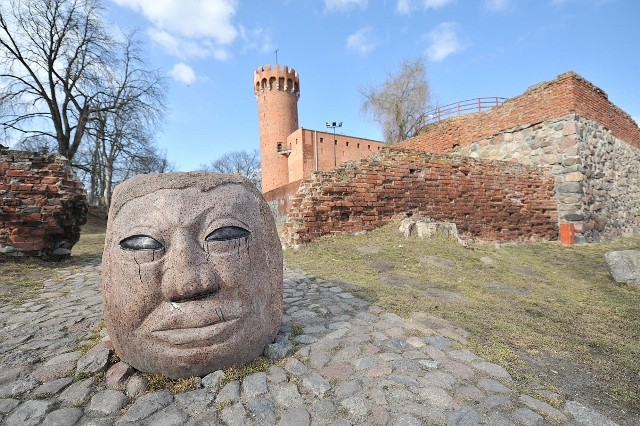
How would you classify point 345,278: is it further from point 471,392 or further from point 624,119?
point 624,119

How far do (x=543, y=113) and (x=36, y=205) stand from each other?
12.5m

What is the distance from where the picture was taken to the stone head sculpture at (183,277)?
195 cm

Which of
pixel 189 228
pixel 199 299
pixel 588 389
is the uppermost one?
pixel 189 228

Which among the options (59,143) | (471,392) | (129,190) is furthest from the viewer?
(59,143)

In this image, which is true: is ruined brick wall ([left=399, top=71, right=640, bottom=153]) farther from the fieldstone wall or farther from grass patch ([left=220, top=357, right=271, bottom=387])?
grass patch ([left=220, top=357, right=271, bottom=387])

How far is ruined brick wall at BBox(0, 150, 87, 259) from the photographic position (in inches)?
225

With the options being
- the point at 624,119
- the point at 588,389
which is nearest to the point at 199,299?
the point at 588,389

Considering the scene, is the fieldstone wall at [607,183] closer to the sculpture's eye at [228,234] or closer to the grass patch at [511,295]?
the grass patch at [511,295]

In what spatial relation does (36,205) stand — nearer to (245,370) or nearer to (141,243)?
(141,243)

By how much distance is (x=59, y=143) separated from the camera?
1514 centimetres

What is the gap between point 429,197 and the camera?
8047mm

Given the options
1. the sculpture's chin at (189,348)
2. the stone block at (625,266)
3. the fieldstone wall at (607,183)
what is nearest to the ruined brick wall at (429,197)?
the fieldstone wall at (607,183)

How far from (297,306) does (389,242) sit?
11.7 feet

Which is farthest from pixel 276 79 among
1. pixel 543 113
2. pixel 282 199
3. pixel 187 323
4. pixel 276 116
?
pixel 187 323
